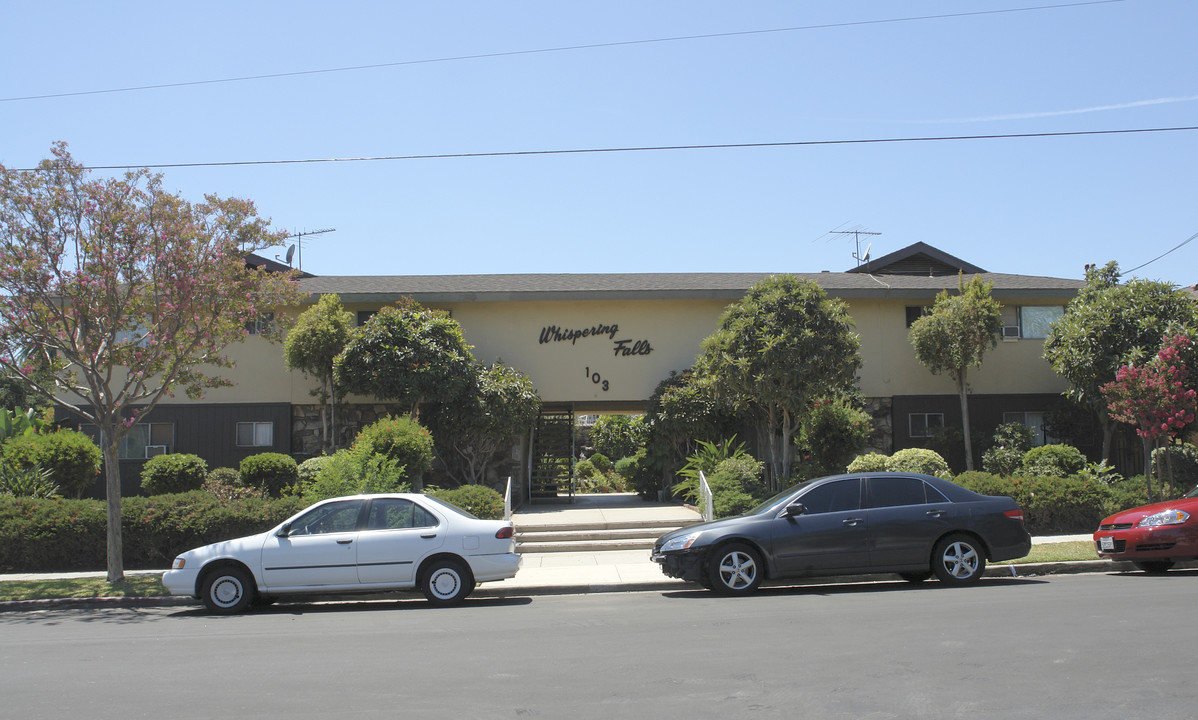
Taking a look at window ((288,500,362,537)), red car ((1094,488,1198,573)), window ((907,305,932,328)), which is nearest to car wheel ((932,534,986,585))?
red car ((1094,488,1198,573))

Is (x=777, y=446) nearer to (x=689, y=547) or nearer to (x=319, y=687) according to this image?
(x=689, y=547)

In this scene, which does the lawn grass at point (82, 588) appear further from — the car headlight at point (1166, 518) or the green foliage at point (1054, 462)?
the green foliage at point (1054, 462)

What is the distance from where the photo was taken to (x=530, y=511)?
19984mm

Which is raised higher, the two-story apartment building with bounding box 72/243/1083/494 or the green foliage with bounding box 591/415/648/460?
the two-story apartment building with bounding box 72/243/1083/494

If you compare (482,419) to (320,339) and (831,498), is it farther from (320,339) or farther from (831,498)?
(831,498)

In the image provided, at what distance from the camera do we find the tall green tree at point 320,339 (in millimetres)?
20141

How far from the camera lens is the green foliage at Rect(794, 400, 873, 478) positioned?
794 inches

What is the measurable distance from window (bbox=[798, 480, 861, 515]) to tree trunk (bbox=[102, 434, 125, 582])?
962 cm

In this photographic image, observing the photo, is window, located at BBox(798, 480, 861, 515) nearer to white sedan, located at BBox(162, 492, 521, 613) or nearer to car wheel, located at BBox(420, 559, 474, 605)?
white sedan, located at BBox(162, 492, 521, 613)

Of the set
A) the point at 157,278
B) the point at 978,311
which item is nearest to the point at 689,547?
the point at 157,278

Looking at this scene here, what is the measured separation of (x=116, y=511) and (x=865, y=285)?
1642cm

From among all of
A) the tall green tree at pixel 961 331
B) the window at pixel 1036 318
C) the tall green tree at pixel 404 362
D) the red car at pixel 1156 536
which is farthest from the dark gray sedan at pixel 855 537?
the window at pixel 1036 318

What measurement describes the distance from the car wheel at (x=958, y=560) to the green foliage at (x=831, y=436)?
28.3ft

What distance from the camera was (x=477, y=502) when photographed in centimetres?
1590
